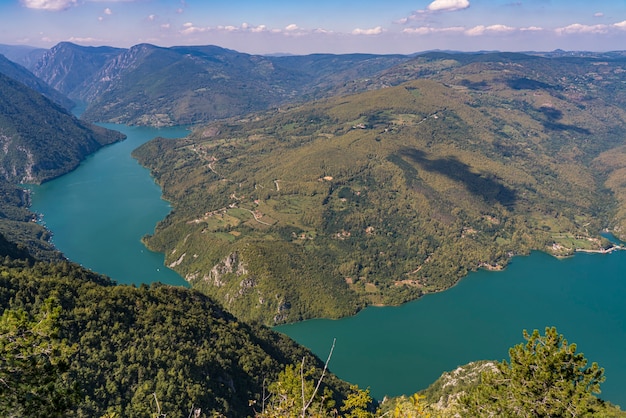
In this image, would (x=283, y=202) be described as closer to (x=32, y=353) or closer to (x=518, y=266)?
(x=518, y=266)

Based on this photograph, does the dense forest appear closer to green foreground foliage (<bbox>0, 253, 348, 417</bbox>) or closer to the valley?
green foreground foliage (<bbox>0, 253, 348, 417</bbox>)

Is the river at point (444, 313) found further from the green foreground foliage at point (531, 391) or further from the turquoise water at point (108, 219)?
the green foreground foliage at point (531, 391)

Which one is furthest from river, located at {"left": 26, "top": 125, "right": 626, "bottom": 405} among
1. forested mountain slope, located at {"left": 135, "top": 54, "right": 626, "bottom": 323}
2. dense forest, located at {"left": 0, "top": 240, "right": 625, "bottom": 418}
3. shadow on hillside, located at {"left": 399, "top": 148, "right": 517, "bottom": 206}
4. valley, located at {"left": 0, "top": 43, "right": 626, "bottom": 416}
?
shadow on hillside, located at {"left": 399, "top": 148, "right": 517, "bottom": 206}

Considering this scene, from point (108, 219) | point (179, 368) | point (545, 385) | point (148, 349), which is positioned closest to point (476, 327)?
point (179, 368)

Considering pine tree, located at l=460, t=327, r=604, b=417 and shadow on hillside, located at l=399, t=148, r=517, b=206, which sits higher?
pine tree, located at l=460, t=327, r=604, b=417

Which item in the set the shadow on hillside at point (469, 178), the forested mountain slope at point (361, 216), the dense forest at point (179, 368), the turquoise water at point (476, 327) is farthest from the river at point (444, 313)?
the shadow on hillside at point (469, 178)

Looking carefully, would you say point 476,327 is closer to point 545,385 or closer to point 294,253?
point 294,253

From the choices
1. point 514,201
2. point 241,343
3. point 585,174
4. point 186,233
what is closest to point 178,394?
Result: point 241,343
